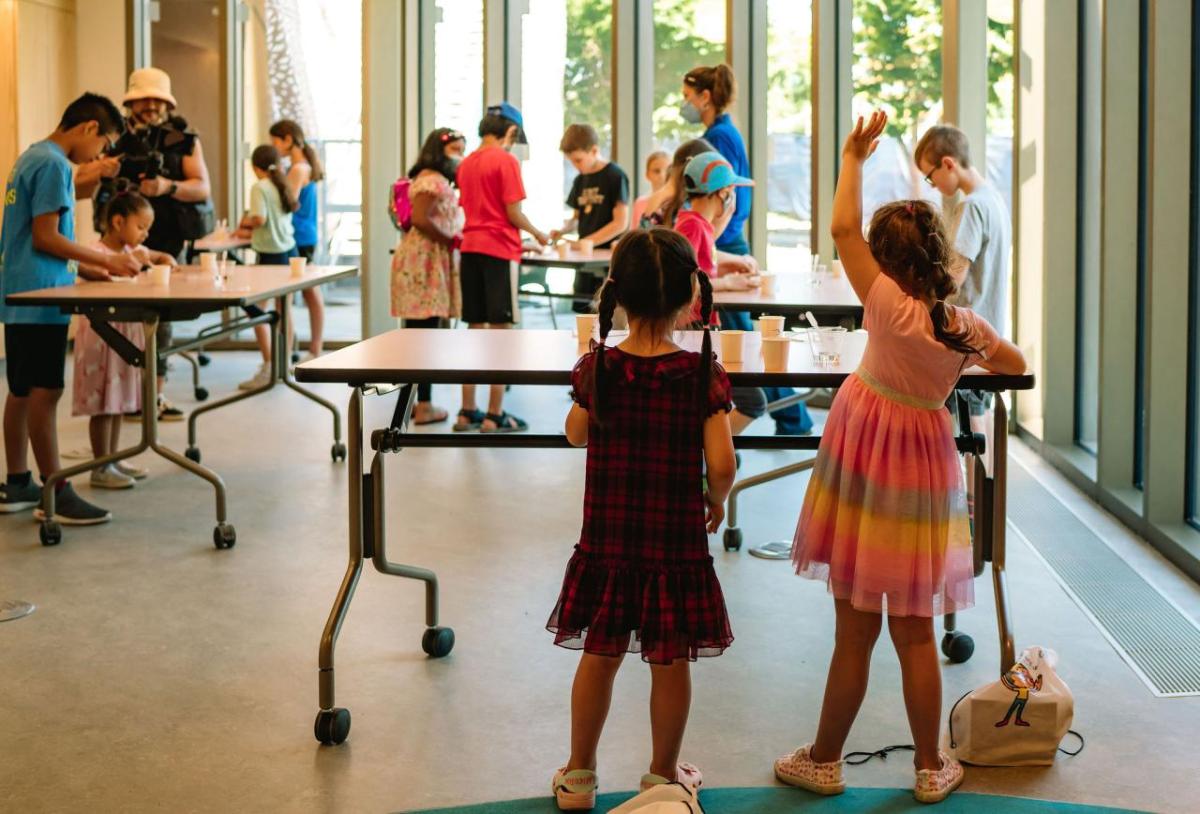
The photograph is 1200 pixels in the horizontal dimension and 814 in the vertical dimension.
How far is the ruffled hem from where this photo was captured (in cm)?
272

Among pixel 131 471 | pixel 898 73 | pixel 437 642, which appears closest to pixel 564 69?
pixel 898 73

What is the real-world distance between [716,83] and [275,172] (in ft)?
11.6

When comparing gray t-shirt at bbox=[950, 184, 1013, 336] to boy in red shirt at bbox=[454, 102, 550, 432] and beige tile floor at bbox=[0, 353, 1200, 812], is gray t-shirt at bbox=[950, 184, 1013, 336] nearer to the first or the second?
beige tile floor at bbox=[0, 353, 1200, 812]

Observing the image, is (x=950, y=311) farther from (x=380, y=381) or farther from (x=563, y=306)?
(x=563, y=306)

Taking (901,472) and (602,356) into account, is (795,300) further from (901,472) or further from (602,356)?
(602,356)

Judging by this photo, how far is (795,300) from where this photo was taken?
5.01 metres

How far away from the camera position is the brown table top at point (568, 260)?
714 cm

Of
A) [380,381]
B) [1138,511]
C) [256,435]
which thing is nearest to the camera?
[380,381]

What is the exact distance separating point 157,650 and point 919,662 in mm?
2047

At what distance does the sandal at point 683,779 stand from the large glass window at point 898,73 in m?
6.52

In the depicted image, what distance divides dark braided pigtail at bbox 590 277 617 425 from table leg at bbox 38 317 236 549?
2606 millimetres

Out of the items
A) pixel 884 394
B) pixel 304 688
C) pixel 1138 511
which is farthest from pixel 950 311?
pixel 1138 511

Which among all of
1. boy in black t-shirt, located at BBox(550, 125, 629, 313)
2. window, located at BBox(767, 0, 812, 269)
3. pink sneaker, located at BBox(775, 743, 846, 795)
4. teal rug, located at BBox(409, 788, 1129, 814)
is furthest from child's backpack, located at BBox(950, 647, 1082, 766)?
window, located at BBox(767, 0, 812, 269)

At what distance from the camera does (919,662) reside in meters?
2.92
